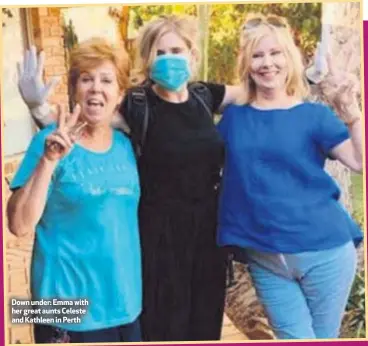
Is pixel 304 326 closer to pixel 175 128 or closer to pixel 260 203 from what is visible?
pixel 260 203

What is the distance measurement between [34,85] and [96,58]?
0.25 metres

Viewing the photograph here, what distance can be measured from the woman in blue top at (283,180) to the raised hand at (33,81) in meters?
0.67

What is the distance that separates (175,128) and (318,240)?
2.23 feet

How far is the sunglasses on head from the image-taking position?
17.2 ft

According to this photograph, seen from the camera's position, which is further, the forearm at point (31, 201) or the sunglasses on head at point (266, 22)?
the sunglasses on head at point (266, 22)

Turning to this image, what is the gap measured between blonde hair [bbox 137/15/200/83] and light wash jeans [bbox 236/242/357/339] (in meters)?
0.78

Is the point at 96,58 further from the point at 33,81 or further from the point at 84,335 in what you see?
the point at 84,335

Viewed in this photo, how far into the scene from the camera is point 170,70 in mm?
5168

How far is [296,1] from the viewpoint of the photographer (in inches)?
206

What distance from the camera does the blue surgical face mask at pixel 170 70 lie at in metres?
5.16

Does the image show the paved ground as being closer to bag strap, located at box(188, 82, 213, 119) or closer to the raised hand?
the raised hand

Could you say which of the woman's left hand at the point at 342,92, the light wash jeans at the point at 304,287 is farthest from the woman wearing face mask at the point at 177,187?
the woman's left hand at the point at 342,92

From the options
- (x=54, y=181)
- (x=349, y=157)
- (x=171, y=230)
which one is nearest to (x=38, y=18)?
(x=54, y=181)

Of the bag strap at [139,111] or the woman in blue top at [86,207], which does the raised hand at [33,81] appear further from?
the bag strap at [139,111]
